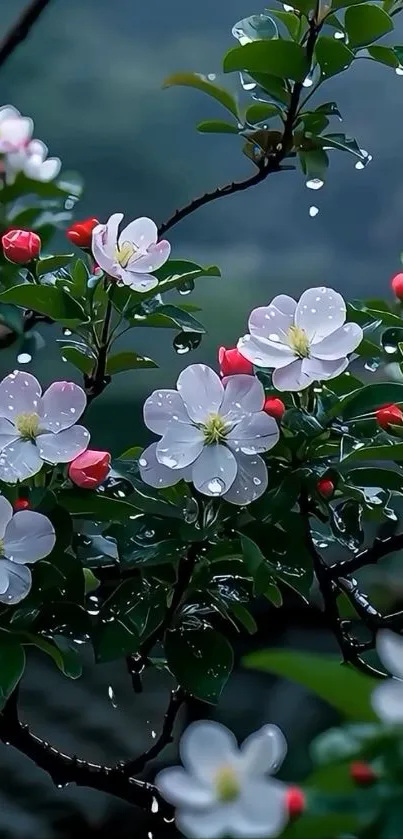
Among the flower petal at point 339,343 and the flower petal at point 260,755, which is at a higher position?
the flower petal at point 260,755

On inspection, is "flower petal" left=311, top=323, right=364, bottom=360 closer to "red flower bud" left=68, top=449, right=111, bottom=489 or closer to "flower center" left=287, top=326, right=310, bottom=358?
"flower center" left=287, top=326, right=310, bottom=358

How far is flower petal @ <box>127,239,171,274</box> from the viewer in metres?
0.56

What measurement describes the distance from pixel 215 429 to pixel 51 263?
0.21 meters

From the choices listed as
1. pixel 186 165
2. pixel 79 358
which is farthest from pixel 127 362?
pixel 186 165

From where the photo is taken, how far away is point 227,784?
271 mm

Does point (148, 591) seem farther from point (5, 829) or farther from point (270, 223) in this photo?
point (270, 223)

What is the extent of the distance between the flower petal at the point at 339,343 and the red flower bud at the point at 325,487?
85 millimetres

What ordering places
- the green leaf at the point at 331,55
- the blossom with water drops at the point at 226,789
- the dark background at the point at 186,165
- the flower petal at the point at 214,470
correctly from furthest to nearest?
1. the dark background at the point at 186,165
2. the green leaf at the point at 331,55
3. the flower petal at the point at 214,470
4. the blossom with water drops at the point at 226,789

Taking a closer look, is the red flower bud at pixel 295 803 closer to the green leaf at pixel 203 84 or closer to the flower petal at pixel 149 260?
the flower petal at pixel 149 260

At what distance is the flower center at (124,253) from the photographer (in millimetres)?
564

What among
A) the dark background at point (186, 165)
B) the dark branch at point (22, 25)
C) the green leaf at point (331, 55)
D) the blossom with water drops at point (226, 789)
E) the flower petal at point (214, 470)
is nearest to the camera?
the blossom with water drops at point (226, 789)

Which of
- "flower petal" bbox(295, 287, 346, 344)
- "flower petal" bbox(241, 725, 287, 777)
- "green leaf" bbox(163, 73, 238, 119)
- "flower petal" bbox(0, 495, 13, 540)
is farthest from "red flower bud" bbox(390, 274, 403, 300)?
"flower petal" bbox(241, 725, 287, 777)

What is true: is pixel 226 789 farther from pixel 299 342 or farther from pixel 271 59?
pixel 271 59

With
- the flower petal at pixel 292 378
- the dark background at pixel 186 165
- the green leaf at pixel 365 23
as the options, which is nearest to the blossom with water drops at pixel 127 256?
the flower petal at pixel 292 378
